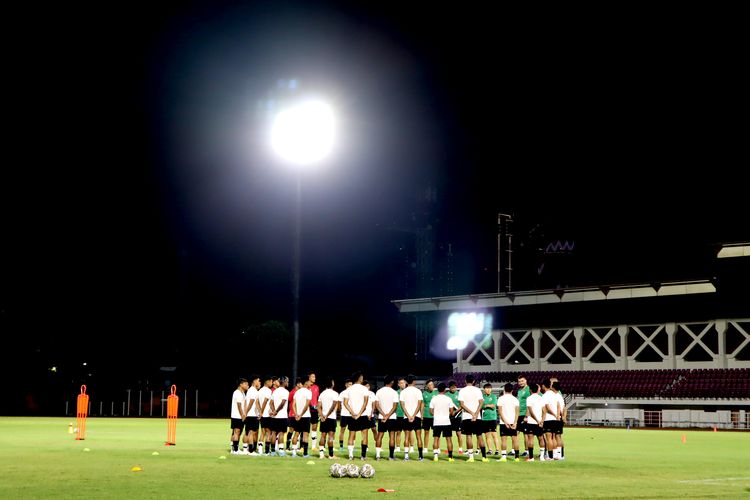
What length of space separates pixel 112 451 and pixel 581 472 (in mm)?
12856

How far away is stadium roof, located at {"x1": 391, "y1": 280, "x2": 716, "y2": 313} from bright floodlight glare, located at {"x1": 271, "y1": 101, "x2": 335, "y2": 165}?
34.2 metres

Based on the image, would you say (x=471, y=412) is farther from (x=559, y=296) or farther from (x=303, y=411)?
(x=559, y=296)

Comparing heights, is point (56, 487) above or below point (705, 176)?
below

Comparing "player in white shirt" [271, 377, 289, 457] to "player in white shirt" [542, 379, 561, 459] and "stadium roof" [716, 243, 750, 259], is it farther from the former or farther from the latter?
"stadium roof" [716, 243, 750, 259]

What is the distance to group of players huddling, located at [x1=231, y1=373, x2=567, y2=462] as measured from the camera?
23.3 m

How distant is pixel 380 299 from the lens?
115 m

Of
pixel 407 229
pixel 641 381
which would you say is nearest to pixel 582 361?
pixel 641 381

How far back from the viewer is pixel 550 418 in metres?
24.0

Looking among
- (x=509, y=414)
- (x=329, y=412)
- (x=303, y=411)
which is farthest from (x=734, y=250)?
(x=303, y=411)

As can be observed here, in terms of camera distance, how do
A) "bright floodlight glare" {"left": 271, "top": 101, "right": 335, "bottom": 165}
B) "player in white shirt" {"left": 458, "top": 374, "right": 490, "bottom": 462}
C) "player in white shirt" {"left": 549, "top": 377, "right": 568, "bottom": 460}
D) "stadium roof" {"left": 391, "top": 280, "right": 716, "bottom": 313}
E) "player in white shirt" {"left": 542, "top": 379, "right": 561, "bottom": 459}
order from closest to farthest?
"player in white shirt" {"left": 542, "top": 379, "right": 561, "bottom": 459}
"player in white shirt" {"left": 549, "top": 377, "right": 568, "bottom": 460}
"player in white shirt" {"left": 458, "top": 374, "right": 490, "bottom": 462}
"bright floodlight glare" {"left": 271, "top": 101, "right": 335, "bottom": 165}
"stadium roof" {"left": 391, "top": 280, "right": 716, "bottom": 313}

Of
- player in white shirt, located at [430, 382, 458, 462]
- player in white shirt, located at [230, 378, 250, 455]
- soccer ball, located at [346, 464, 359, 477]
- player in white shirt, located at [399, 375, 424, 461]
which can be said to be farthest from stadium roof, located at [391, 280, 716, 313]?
→ soccer ball, located at [346, 464, 359, 477]

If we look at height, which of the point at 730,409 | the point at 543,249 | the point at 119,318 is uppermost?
the point at 543,249

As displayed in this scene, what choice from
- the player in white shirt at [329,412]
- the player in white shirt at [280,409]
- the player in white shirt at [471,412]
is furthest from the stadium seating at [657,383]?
the player in white shirt at [280,409]

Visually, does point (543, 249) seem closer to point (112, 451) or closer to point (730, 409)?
point (730, 409)
